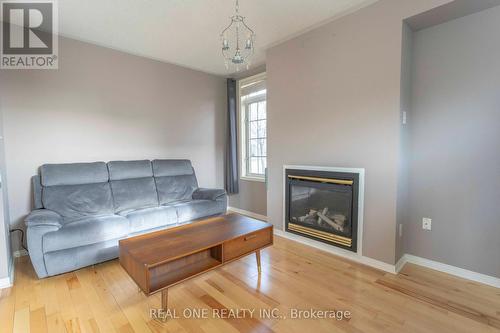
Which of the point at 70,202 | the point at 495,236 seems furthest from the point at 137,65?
the point at 495,236

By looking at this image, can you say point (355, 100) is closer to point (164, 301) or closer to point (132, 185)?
point (164, 301)

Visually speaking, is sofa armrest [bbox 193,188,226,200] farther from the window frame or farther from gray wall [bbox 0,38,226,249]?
the window frame

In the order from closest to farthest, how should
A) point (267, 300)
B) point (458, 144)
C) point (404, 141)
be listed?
point (267, 300), point (458, 144), point (404, 141)

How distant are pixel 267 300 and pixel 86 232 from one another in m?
1.78

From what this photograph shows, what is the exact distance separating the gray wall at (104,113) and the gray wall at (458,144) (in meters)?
3.17

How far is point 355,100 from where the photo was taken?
2.46 metres

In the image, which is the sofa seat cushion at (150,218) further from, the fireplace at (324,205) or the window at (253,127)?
the window at (253,127)

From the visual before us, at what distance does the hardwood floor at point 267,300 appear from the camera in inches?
62.2

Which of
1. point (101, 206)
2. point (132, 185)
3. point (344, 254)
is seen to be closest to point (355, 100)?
point (344, 254)

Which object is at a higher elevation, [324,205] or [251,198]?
[324,205]

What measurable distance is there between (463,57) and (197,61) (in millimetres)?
3268

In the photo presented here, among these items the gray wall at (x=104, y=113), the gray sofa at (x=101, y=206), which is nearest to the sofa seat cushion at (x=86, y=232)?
the gray sofa at (x=101, y=206)

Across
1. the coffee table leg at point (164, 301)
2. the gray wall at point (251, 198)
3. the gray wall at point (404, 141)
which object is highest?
the gray wall at point (404, 141)

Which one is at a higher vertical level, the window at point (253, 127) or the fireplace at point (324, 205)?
the window at point (253, 127)
